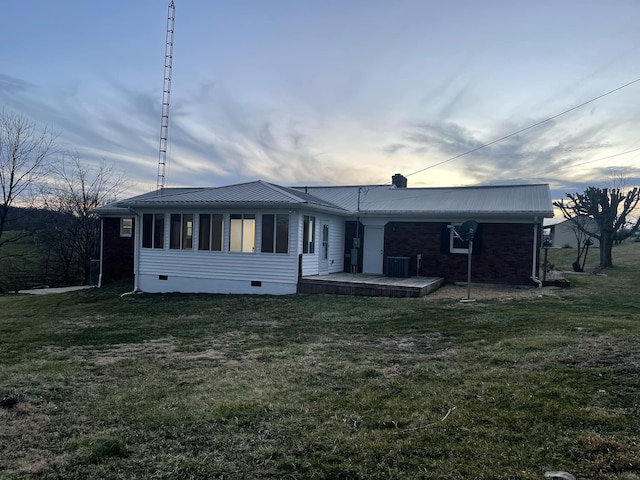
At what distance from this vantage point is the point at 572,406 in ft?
11.8

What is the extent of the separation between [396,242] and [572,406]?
13.0 metres

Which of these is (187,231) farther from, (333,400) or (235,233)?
(333,400)

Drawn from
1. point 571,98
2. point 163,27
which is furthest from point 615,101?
point 163,27

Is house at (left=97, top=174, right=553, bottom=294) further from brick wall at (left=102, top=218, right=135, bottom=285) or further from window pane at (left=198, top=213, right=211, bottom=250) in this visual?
brick wall at (left=102, top=218, right=135, bottom=285)

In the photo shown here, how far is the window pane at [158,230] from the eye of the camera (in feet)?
50.8

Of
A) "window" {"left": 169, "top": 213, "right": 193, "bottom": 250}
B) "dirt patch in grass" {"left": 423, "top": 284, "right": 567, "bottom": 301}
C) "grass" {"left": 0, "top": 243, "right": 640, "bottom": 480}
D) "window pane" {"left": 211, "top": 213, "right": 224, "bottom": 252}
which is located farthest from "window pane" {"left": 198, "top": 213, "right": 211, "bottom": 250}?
"dirt patch in grass" {"left": 423, "top": 284, "right": 567, "bottom": 301}

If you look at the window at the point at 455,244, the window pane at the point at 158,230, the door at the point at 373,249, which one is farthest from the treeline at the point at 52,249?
the window at the point at 455,244

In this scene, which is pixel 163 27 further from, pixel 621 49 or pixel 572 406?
pixel 572 406

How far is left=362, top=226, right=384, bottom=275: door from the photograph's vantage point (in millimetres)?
16828

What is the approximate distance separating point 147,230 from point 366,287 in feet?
26.6

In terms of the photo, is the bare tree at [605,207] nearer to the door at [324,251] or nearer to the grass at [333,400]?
the door at [324,251]

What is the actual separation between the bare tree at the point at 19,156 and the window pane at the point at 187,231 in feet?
33.3

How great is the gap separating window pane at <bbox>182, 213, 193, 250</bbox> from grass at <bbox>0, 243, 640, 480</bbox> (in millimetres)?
6428

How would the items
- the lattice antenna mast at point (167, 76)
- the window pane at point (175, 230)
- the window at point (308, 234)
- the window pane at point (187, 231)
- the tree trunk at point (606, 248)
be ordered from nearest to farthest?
the window at point (308, 234) < the window pane at point (187, 231) < the window pane at point (175, 230) < the lattice antenna mast at point (167, 76) < the tree trunk at point (606, 248)
